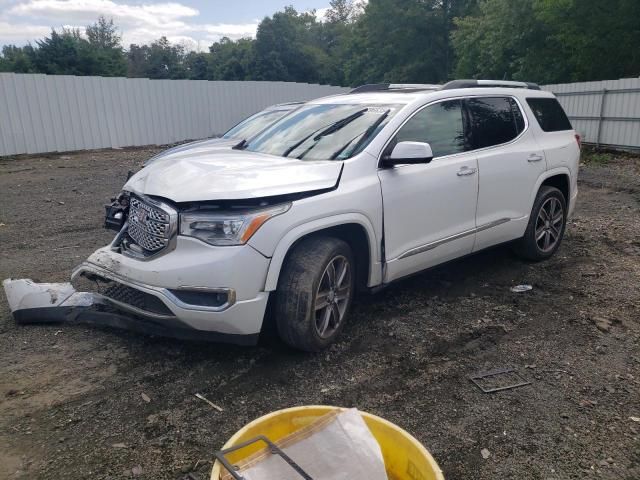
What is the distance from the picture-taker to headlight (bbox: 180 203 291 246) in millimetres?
3301

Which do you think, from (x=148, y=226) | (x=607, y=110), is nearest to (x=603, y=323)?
(x=148, y=226)

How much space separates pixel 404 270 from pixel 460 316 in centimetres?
69

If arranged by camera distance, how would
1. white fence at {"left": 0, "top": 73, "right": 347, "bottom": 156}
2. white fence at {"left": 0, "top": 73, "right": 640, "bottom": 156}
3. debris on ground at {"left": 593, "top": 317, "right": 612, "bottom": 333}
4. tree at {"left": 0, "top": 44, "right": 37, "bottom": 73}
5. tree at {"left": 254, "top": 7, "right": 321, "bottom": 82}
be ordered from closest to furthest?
debris on ground at {"left": 593, "top": 317, "right": 612, "bottom": 333}
white fence at {"left": 0, "top": 73, "right": 640, "bottom": 156}
white fence at {"left": 0, "top": 73, "right": 347, "bottom": 156}
tree at {"left": 0, "top": 44, "right": 37, "bottom": 73}
tree at {"left": 254, "top": 7, "right": 321, "bottom": 82}

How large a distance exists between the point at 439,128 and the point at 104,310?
3165mm

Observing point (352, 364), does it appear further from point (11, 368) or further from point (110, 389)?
point (11, 368)

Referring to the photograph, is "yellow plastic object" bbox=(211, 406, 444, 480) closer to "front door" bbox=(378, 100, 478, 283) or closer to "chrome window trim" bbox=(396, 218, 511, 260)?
"front door" bbox=(378, 100, 478, 283)

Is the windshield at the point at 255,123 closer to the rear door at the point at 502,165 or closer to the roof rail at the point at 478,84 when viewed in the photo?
the roof rail at the point at 478,84

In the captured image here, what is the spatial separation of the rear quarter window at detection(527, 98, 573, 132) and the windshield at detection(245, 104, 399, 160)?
7.40 feet

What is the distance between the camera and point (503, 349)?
3.96 meters

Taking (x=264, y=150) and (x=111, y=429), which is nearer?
(x=111, y=429)

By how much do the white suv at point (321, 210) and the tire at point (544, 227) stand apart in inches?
4.9

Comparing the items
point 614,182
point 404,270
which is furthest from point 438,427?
point 614,182

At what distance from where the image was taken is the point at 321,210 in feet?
11.8

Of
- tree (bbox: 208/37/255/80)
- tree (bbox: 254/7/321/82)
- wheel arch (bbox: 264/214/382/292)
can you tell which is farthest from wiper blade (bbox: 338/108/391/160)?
tree (bbox: 208/37/255/80)
